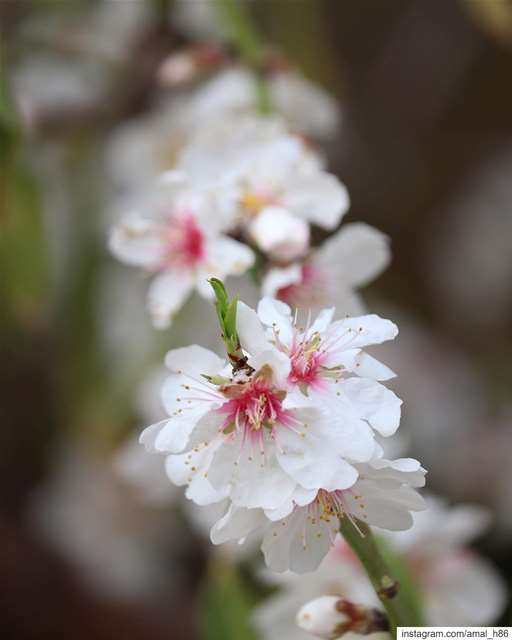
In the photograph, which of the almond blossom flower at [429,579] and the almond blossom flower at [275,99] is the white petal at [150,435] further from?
the almond blossom flower at [275,99]

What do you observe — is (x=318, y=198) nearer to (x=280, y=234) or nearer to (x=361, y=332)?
(x=280, y=234)

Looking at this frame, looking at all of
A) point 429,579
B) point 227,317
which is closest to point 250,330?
point 227,317

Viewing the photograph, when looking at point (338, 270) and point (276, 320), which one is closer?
point (276, 320)

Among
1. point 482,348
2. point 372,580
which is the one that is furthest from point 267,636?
point 482,348

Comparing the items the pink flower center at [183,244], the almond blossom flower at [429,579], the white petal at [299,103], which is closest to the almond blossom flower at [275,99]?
the white petal at [299,103]

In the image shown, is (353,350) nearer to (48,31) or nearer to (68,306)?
(68,306)

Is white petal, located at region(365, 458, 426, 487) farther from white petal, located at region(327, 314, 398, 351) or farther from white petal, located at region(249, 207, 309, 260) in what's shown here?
white petal, located at region(249, 207, 309, 260)

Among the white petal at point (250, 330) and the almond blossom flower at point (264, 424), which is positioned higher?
the white petal at point (250, 330)
